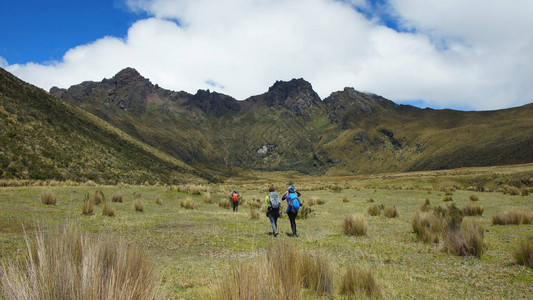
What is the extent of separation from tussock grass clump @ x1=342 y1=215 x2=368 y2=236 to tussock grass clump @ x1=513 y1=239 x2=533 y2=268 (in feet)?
→ 16.8

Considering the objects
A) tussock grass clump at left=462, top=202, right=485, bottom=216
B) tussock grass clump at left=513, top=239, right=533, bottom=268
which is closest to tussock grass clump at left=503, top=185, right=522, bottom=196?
tussock grass clump at left=462, top=202, right=485, bottom=216

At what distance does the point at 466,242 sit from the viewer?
844 cm

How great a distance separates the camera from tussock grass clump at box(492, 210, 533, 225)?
13.1m

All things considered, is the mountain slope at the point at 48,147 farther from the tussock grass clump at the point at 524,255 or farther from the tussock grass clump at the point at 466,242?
the tussock grass clump at the point at 524,255

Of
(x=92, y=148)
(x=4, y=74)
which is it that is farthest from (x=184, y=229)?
(x=4, y=74)

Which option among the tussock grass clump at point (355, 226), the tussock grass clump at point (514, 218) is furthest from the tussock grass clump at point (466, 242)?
the tussock grass clump at point (514, 218)

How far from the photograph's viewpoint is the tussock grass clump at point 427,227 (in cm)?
1013

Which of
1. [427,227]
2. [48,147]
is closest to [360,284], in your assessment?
[427,227]

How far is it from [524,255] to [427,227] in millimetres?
3933

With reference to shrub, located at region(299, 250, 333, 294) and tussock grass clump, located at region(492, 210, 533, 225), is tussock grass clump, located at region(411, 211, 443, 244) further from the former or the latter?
shrub, located at region(299, 250, 333, 294)

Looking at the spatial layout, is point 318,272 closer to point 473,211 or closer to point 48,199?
point 473,211

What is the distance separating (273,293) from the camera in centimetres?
323

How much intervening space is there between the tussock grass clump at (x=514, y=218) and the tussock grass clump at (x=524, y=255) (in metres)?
7.12

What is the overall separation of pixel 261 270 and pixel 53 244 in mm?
2304
